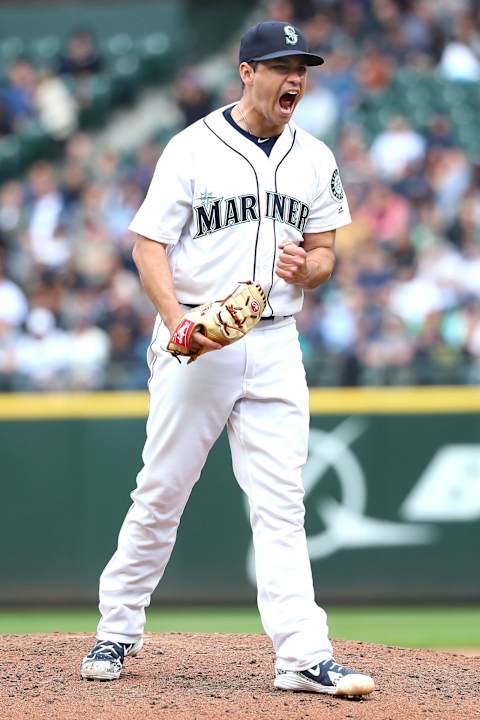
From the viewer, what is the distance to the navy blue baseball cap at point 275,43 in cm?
423

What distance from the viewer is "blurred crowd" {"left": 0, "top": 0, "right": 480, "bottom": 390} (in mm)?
8604

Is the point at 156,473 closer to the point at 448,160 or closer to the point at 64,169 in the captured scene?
the point at 448,160

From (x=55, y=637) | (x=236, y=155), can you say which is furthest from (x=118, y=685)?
(x=236, y=155)

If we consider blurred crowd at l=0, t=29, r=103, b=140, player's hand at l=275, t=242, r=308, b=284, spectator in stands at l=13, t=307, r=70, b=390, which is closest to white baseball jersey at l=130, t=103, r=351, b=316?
player's hand at l=275, t=242, r=308, b=284

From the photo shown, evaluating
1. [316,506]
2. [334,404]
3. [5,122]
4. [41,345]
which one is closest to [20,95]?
[5,122]

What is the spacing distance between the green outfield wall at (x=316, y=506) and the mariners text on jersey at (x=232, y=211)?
3.86m

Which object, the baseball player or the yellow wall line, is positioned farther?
the yellow wall line

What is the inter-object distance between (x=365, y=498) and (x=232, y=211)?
4092 mm

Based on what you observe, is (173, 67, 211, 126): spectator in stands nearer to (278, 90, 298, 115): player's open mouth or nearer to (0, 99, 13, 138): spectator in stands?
(0, 99, 13, 138): spectator in stands

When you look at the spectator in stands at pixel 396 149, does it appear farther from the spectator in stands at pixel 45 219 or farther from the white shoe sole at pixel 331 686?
the white shoe sole at pixel 331 686

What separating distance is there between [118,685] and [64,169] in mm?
10342

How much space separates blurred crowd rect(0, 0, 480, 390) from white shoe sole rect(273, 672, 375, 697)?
13.2 feet

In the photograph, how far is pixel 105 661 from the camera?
4.55m

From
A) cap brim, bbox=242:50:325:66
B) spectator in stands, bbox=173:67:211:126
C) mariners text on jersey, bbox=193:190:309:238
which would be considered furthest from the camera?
spectator in stands, bbox=173:67:211:126
